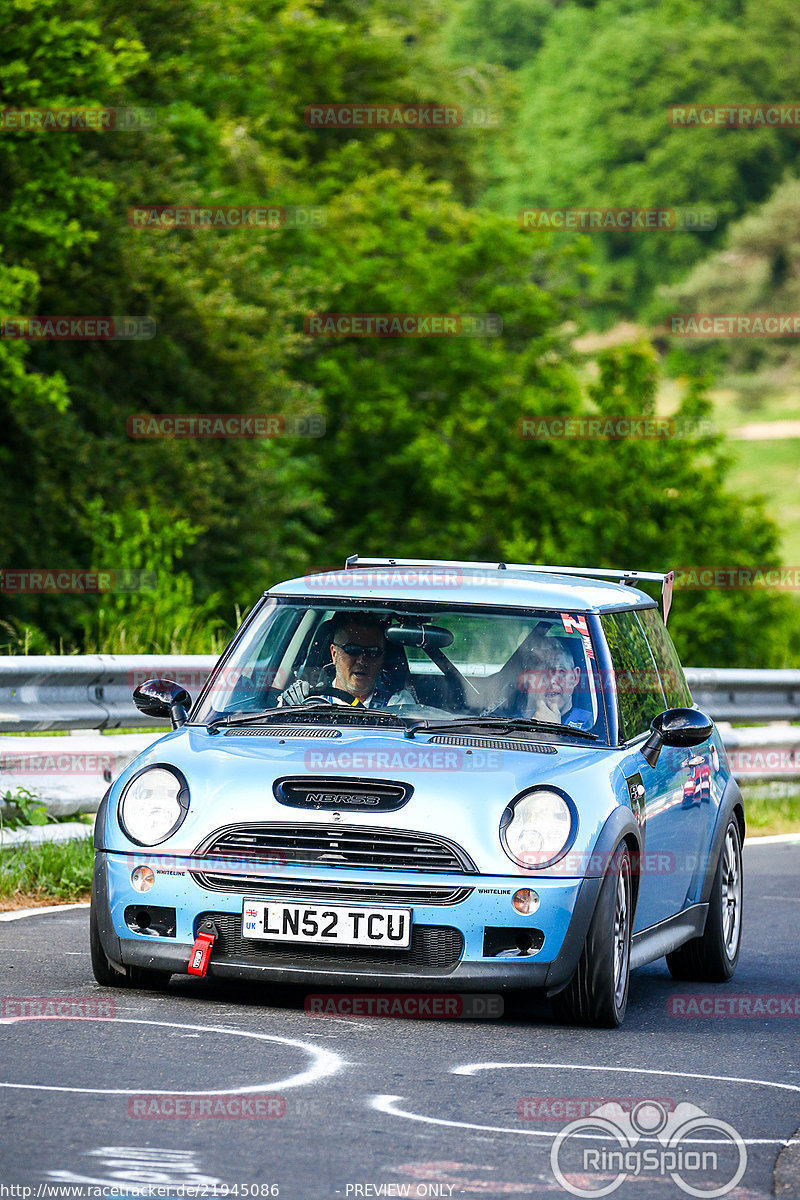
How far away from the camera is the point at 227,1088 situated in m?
5.59

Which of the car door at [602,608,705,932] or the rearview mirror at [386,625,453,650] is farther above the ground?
the rearview mirror at [386,625,453,650]

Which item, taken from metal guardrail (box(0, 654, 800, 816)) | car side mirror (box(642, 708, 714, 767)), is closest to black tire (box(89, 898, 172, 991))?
car side mirror (box(642, 708, 714, 767))

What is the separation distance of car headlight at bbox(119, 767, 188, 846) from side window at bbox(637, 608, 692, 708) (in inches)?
96.4

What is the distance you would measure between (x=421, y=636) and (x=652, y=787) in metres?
1.06

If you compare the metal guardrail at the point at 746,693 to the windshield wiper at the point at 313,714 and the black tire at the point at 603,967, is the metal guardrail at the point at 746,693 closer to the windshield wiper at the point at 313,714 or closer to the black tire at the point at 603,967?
the windshield wiper at the point at 313,714

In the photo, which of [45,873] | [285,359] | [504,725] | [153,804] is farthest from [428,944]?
[285,359]

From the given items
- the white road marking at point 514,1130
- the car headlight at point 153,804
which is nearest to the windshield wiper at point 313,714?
the car headlight at point 153,804

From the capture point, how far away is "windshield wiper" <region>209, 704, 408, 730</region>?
294 inches

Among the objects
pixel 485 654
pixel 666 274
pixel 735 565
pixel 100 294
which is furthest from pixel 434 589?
pixel 666 274

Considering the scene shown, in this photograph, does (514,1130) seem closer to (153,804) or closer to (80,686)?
(153,804)

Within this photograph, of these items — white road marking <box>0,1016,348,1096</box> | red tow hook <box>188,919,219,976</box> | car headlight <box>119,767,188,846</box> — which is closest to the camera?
white road marking <box>0,1016,348,1096</box>

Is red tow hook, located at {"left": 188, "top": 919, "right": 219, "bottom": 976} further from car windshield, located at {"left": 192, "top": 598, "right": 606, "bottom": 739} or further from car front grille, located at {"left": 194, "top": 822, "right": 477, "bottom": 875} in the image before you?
car windshield, located at {"left": 192, "top": 598, "right": 606, "bottom": 739}

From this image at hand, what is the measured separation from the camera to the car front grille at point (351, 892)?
671cm

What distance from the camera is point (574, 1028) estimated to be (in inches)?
277
